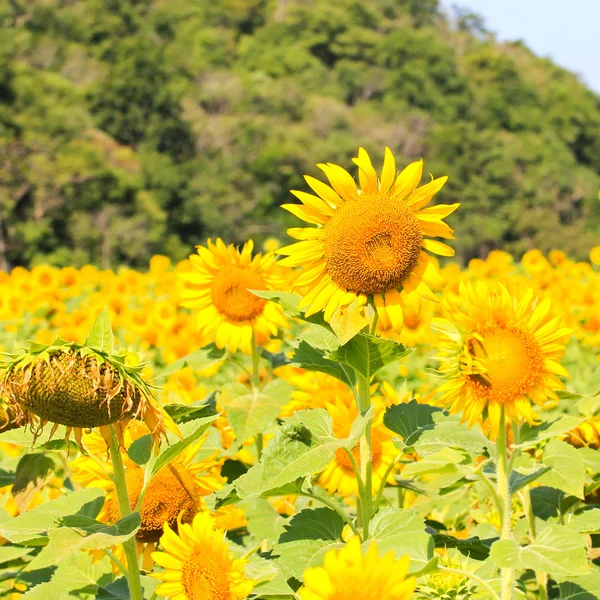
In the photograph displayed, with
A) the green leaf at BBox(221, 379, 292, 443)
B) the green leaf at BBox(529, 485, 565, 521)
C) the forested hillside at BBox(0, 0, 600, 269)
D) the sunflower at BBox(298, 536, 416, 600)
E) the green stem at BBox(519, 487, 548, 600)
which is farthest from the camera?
the forested hillside at BBox(0, 0, 600, 269)

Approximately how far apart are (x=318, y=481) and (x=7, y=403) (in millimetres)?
947

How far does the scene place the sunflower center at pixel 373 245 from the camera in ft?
4.26

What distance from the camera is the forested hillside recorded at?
31.5 meters

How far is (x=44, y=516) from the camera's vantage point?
1219mm

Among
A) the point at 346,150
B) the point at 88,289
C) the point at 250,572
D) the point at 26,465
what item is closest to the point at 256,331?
the point at 26,465

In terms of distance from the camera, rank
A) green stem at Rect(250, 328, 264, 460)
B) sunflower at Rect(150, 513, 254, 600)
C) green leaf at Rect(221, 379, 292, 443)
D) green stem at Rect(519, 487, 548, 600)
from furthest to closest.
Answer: green stem at Rect(250, 328, 264, 460) < green leaf at Rect(221, 379, 292, 443) < green stem at Rect(519, 487, 548, 600) < sunflower at Rect(150, 513, 254, 600)

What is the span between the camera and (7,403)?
1.04 m

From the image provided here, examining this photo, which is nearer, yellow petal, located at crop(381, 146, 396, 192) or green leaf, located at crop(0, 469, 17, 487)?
A: yellow petal, located at crop(381, 146, 396, 192)

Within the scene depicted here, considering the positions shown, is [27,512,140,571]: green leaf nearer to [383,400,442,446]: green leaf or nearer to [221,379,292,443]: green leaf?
[383,400,442,446]: green leaf

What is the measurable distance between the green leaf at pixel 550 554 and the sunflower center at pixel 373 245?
1.40 ft

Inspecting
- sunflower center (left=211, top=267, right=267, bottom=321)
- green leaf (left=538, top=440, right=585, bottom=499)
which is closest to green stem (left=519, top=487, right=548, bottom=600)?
green leaf (left=538, top=440, right=585, bottom=499)

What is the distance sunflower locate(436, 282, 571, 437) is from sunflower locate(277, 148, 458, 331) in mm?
109

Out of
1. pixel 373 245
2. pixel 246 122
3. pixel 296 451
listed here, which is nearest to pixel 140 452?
pixel 296 451

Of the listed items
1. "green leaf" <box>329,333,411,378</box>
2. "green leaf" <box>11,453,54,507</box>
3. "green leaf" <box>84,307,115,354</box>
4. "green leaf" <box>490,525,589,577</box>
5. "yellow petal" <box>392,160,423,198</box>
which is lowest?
"green leaf" <box>490,525,589,577</box>
